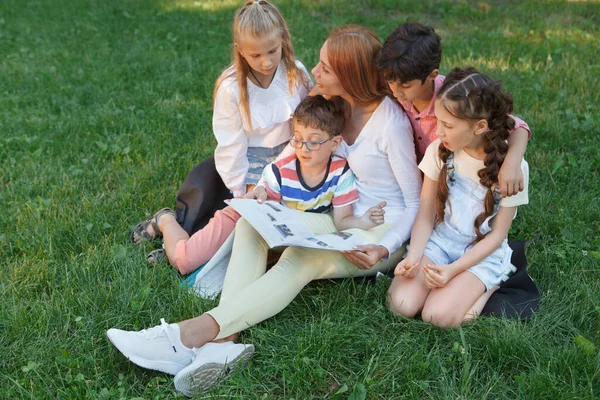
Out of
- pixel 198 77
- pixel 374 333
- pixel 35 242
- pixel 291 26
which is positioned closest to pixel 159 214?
pixel 35 242

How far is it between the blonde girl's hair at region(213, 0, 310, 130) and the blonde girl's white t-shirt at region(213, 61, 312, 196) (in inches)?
1.1

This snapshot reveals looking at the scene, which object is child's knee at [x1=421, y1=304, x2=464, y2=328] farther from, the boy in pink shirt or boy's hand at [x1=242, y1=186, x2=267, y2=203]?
boy's hand at [x1=242, y1=186, x2=267, y2=203]

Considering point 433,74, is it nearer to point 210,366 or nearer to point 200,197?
point 200,197

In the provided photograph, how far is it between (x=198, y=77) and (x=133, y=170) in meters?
2.12

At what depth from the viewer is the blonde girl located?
3.50 metres

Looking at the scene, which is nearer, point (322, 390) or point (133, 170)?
point (322, 390)

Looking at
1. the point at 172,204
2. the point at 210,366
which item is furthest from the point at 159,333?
the point at 172,204

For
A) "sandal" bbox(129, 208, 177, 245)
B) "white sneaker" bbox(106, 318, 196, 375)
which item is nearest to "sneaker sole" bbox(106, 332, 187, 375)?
"white sneaker" bbox(106, 318, 196, 375)

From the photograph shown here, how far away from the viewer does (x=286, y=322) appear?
308cm

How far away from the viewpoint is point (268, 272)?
3086 millimetres

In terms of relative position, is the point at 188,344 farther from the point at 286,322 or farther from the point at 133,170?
the point at 133,170

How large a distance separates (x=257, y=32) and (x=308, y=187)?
0.83 m

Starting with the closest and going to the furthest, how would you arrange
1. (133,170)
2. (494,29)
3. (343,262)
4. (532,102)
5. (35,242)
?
1. (343,262)
2. (35,242)
3. (133,170)
4. (532,102)
5. (494,29)

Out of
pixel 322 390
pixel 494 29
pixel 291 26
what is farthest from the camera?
pixel 291 26
